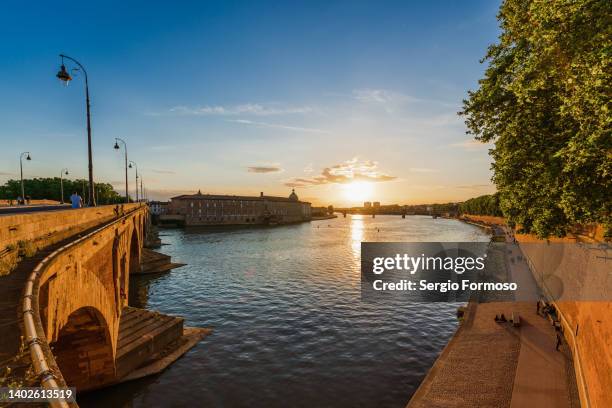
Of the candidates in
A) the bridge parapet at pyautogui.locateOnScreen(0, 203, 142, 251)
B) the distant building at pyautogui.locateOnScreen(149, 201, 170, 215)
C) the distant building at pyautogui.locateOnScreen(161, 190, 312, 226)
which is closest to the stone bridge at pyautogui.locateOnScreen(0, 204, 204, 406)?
the bridge parapet at pyautogui.locateOnScreen(0, 203, 142, 251)

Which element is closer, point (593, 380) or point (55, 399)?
point (55, 399)

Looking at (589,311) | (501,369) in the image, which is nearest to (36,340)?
(501,369)

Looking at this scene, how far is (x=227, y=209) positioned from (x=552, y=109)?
137999 mm

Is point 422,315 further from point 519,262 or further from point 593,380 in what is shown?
point 519,262

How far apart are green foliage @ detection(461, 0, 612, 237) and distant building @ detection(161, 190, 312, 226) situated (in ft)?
411

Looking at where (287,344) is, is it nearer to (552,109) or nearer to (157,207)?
(552,109)

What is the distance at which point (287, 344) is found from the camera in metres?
23.6

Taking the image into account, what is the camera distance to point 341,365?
68.1 ft

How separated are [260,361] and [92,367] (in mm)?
9171

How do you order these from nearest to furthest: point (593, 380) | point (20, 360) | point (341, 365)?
point (20, 360) → point (593, 380) → point (341, 365)

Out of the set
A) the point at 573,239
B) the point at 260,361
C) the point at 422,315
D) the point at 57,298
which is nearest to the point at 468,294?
the point at 422,315

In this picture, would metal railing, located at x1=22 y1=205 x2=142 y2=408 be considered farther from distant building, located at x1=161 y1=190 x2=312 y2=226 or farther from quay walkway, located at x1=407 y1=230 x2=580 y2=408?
distant building, located at x1=161 y1=190 x2=312 y2=226

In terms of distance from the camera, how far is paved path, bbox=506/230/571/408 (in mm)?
15781

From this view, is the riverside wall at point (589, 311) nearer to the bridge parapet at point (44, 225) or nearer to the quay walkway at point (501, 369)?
the quay walkway at point (501, 369)
